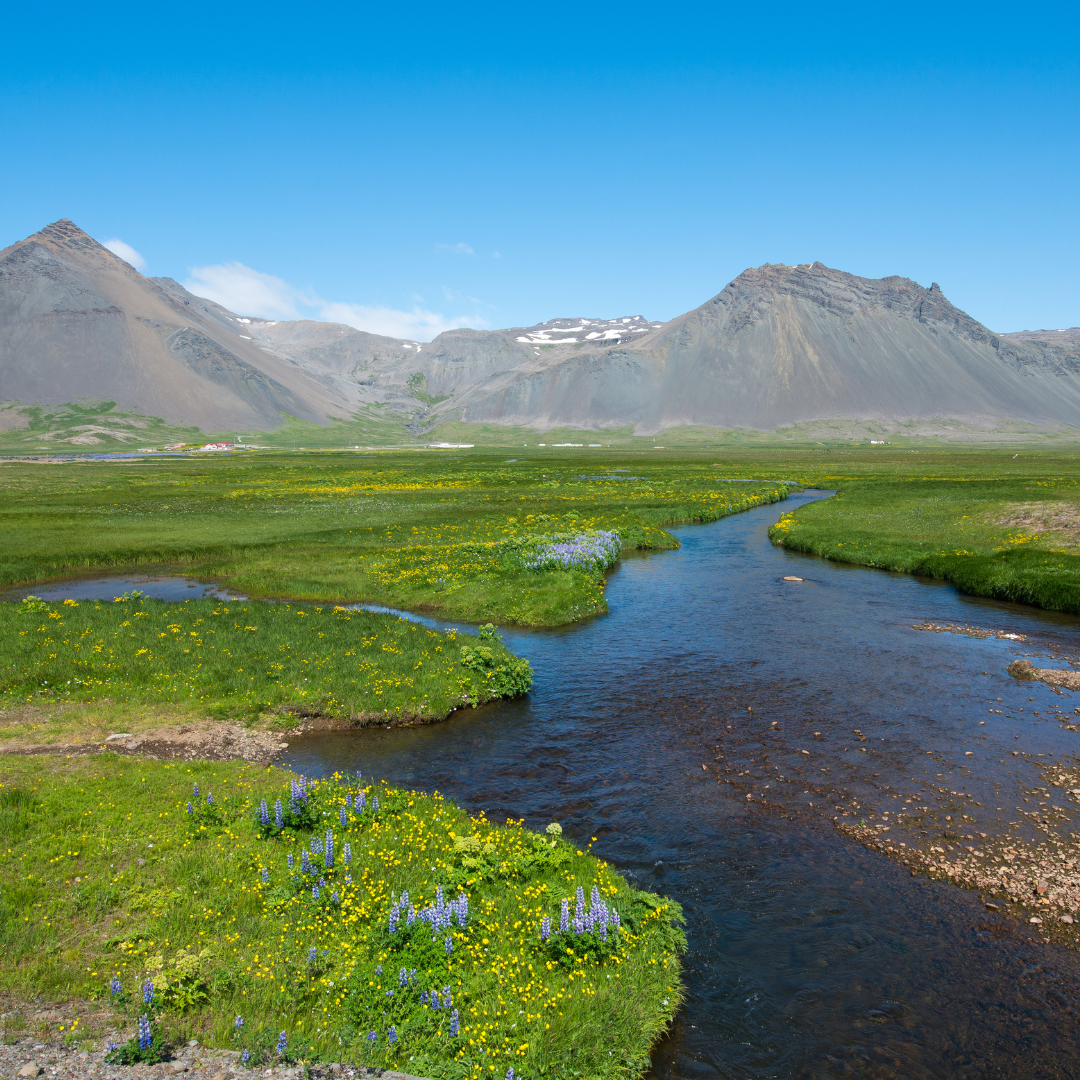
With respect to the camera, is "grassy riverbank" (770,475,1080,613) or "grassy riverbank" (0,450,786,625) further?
"grassy riverbank" (0,450,786,625)

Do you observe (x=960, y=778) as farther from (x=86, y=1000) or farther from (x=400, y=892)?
(x=86, y=1000)

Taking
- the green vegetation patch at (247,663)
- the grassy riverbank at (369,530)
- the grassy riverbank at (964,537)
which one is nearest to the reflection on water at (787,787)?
the green vegetation patch at (247,663)

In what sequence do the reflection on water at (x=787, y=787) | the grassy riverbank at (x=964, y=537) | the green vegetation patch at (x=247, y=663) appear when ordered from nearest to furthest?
the reflection on water at (x=787, y=787) < the green vegetation patch at (x=247, y=663) < the grassy riverbank at (x=964, y=537)

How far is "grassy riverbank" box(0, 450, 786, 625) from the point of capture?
3756cm

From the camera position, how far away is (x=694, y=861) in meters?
14.3

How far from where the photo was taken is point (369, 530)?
57.1 metres

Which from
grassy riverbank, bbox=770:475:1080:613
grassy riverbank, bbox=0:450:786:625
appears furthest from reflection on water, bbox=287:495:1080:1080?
grassy riverbank, bbox=0:450:786:625

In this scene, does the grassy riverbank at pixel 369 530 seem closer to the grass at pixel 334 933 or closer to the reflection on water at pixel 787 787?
the reflection on water at pixel 787 787

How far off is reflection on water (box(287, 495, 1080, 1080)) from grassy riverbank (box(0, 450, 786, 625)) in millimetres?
6847

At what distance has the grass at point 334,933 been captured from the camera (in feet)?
30.5

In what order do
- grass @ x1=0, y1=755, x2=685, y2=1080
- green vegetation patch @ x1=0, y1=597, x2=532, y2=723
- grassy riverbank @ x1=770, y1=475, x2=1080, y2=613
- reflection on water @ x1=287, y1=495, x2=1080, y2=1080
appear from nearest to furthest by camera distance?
grass @ x1=0, y1=755, x2=685, y2=1080, reflection on water @ x1=287, y1=495, x2=1080, y2=1080, green vegetation patch @ x1=0, y1=597, x2=532, y2=723, grassy riverbank @ x1=770, y1=475, x2=1080, y2=613

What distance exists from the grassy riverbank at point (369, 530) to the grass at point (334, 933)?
19.7 m

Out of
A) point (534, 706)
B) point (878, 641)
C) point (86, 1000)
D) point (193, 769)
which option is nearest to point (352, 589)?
point (534, 706)

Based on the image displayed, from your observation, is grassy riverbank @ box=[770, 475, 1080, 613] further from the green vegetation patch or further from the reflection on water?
the green vegetation patch
